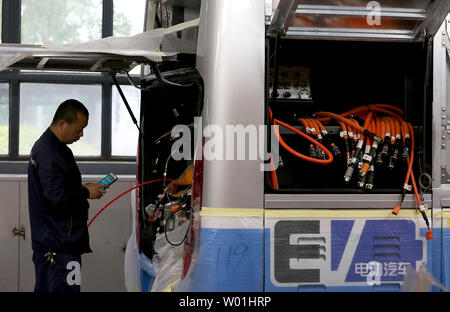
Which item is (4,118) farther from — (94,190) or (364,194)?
(364,194)

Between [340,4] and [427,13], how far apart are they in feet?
1.43

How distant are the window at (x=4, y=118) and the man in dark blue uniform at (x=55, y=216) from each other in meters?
2.50

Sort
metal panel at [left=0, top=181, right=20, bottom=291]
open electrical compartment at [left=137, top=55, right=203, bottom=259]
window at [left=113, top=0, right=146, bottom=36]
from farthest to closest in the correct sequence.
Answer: window at [left=113, top=0, right=146, bottom=36] < metal panel at [left=0, top=181, right=20, bottom=291] < open electrical compartment at [left=137, top=55, right=203, bottom=259]

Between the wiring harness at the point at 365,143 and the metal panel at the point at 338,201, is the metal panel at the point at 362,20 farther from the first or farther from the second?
the metal panel at the point at 338,201

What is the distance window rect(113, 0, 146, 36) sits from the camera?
6.66 meters

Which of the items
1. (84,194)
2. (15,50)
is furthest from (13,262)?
(15,50)

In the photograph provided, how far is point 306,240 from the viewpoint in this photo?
105 inches

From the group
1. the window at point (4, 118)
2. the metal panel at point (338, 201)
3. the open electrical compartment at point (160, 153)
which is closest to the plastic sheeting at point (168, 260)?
the open electrical compartment at point (160, 153)

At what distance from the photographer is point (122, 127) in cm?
671

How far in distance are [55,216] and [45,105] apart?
8.98ft

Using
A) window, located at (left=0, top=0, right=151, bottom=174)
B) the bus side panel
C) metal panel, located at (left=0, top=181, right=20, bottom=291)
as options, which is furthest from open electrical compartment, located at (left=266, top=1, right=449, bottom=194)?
window, located at (left=0, top=0, right=151, bottom=174)

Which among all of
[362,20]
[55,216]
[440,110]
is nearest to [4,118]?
[55,216]

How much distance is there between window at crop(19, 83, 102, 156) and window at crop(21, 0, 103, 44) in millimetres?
546

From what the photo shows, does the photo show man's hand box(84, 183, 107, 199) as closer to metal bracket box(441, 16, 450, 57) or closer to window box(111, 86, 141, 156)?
window box(111, 86, 141, 156)
